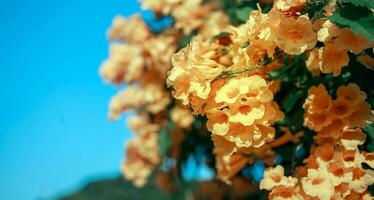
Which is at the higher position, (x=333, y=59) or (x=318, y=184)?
(x=333, y=59)

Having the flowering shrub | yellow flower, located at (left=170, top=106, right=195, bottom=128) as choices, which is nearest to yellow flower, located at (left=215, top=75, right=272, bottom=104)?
the flowering shrub

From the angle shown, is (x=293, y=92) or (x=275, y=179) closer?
(x=275, y=179)

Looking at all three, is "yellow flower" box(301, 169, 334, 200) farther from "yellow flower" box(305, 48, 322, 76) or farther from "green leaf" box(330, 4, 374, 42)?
"green leaf" box(330, 4, 374, 42)

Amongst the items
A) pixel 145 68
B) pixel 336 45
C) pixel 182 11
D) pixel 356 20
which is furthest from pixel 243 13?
pixel 145 68

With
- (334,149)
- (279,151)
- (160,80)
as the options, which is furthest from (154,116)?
(334,149)

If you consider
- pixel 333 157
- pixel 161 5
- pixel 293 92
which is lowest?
pixel 333 157

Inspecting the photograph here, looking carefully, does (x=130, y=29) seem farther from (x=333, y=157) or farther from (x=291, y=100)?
(x=333, y=157)
